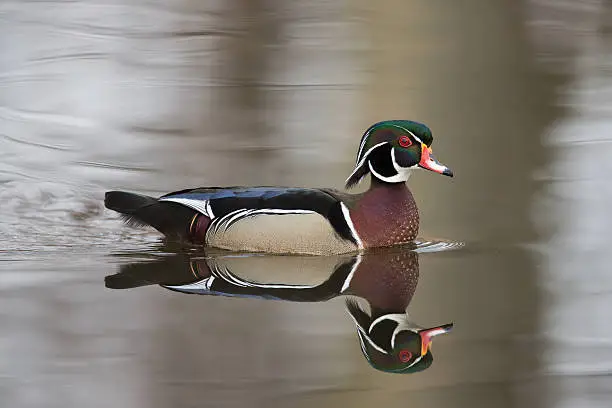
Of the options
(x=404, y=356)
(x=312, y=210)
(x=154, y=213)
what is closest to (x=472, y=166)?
(x=312, y=210)

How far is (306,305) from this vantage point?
4.96 meters

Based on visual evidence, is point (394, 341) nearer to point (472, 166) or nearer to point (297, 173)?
point (472, 166)

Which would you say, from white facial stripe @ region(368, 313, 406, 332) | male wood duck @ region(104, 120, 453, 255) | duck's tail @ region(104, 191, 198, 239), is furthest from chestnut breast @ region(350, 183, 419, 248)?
white facial stripe @ region(368, 313, 406, 332)

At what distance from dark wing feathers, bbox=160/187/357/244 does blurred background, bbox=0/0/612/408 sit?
0.45m

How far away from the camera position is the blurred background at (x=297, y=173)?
13.2ft

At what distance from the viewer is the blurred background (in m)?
4.03

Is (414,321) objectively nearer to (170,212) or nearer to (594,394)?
(594,394)

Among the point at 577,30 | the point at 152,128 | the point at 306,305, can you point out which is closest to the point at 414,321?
the point at 306,305

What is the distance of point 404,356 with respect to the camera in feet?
14.0

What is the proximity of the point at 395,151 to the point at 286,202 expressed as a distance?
0.68 m

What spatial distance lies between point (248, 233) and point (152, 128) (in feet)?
9.46

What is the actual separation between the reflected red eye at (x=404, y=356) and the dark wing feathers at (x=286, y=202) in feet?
5.78

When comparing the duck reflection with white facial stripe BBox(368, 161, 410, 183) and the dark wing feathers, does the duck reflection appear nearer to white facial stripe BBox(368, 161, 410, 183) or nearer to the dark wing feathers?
the dark wing feathers

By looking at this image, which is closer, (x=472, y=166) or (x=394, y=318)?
(x=394, y=318)
